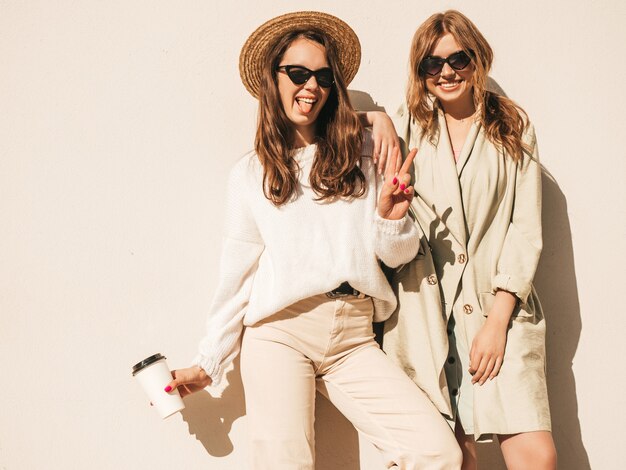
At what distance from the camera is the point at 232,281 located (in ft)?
7.50

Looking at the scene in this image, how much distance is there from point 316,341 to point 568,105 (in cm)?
179

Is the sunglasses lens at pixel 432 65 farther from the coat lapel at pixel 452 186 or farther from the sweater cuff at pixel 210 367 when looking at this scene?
the sweater cuff at pixel 210 367

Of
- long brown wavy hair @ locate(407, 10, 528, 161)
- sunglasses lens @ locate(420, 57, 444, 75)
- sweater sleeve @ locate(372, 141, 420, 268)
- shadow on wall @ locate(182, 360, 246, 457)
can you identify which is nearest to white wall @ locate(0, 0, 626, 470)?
shadow on wall @ locate(182, 360, 246, 457)

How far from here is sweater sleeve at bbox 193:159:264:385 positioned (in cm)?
227

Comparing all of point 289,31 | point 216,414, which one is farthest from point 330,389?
point 289,31

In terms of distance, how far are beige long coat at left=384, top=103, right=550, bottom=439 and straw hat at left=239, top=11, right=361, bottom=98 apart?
53 centimetres

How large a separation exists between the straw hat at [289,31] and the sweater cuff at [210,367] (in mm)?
1225

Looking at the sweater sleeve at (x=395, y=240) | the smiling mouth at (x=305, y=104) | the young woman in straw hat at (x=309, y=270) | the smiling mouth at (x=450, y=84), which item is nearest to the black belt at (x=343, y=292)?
the young woman in straw hat at (x=309, y=270)

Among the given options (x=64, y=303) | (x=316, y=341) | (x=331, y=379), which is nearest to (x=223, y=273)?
(x=316, y=341)

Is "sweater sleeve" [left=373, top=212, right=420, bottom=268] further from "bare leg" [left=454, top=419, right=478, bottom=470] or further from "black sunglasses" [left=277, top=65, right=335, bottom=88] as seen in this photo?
"bare leg" [left=454, top=419, right=478, bottom=470]

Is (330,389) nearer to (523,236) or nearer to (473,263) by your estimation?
(473,263)

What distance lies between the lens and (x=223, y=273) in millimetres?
2295

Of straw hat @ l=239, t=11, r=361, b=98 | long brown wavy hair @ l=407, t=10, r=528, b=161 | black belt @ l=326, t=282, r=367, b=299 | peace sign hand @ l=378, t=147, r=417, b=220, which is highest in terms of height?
straw hat @ l=239, t=11, r=361, b=98

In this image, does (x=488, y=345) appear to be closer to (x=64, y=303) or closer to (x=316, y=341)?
(x=316, y=341)
